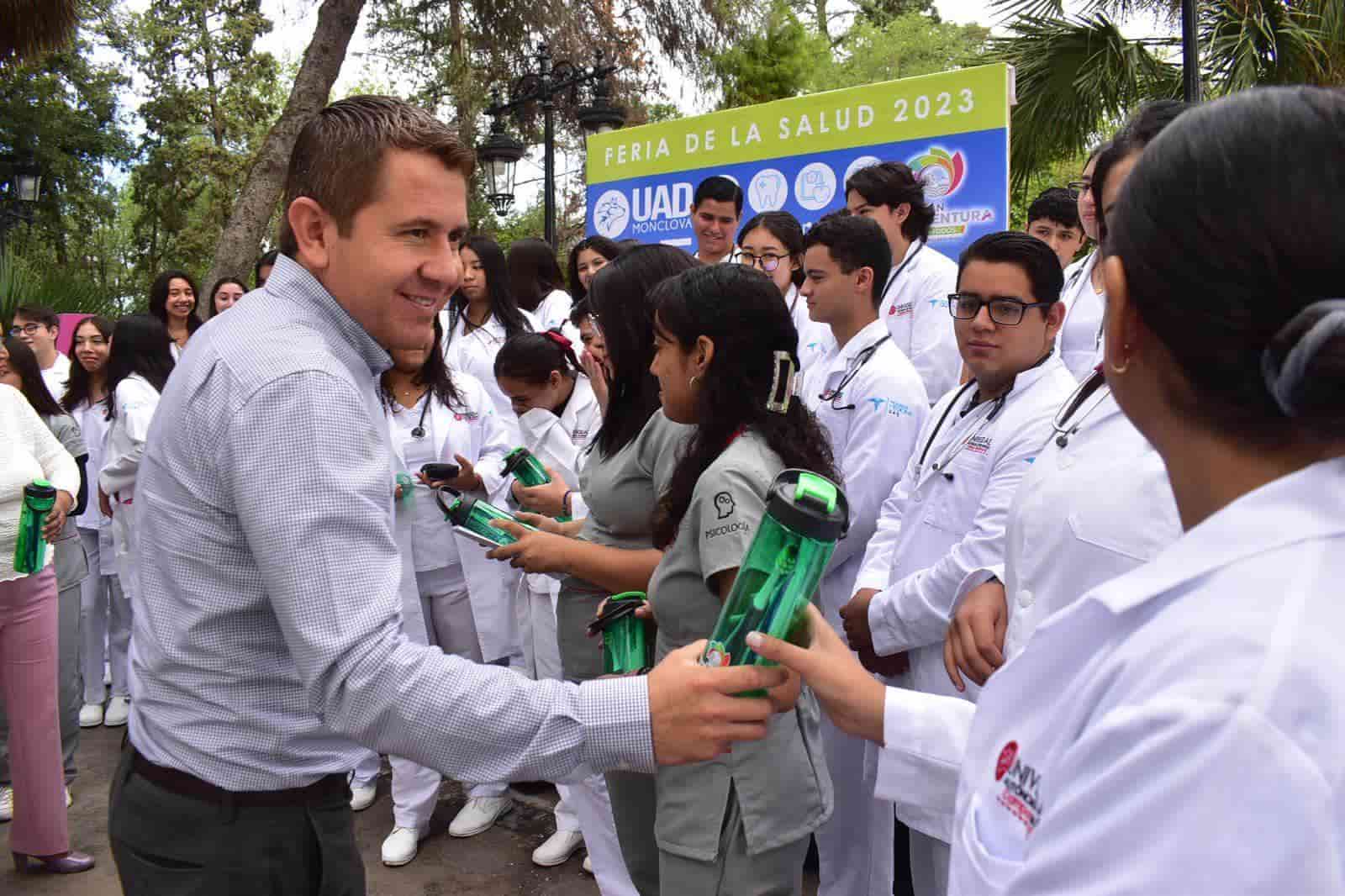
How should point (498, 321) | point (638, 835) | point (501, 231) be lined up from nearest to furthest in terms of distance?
point (638, 835) → point (498, 321) → point (501, 231)

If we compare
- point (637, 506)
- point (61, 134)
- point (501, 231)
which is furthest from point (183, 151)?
point (637, 506)

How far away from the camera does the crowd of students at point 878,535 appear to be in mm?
737

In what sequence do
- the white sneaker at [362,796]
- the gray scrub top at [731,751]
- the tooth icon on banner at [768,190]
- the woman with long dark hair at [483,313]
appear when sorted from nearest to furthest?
the gray scrub top at [731,751], the white sneaker at [362,796], the woman with long dark hair at [483,313], the tooth icon on banner at [768,190]

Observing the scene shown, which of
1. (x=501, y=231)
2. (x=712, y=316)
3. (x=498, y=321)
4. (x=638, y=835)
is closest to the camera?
(x=712, y=316)

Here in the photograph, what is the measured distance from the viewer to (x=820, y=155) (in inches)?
304

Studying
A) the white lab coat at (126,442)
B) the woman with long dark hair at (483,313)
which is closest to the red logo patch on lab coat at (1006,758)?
the woman with long dark hair at (483,313)

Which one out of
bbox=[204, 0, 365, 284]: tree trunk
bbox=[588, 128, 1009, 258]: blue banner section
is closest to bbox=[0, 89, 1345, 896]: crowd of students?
bbox=[588, 128, 1009, 258]: blue banner section

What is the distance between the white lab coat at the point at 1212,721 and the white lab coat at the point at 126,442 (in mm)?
Result: 5289

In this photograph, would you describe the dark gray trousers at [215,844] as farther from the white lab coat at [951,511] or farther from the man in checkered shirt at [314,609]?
→ the white lab coat at [951,511]

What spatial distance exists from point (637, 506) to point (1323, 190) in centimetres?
218

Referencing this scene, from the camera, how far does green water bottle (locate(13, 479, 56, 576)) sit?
382 cm

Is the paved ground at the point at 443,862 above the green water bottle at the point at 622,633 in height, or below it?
below

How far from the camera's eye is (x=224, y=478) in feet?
5.09

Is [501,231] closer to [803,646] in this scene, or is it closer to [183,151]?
[183,151]
